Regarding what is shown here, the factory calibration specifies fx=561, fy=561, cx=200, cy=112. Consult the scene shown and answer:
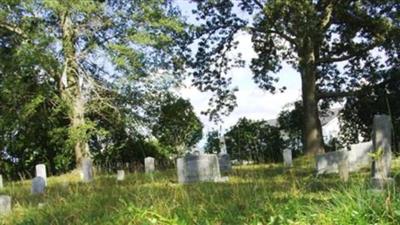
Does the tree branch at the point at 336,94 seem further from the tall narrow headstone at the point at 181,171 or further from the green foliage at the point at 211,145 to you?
the tall narrow headstone at the point at 181,171

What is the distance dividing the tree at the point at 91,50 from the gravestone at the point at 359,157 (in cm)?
1081

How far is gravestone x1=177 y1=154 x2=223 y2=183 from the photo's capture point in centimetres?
1193

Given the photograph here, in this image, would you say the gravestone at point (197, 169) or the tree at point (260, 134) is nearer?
A: the gravestone at point (197, 169)

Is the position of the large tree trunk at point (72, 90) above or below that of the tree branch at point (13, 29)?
below

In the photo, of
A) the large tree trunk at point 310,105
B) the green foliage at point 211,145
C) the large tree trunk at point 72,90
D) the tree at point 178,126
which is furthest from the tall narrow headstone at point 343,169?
the tree at point 178,126

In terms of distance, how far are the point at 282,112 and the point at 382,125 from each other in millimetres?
22377

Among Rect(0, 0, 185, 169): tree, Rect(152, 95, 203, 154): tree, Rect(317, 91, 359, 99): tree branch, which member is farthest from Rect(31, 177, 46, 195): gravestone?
Rect(317, 91, 359, 99): tree branch

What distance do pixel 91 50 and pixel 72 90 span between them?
188cm

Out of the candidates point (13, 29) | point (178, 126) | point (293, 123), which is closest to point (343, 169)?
point (13, 29)

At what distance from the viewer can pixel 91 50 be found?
23250 mm

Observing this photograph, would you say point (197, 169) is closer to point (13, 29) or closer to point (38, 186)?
point (38, 186)

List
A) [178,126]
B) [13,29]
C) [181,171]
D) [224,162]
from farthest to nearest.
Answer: [178,126] < [13,29] < [224,162] < [181,171]

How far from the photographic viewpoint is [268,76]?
89.2 feet

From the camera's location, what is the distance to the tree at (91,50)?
21.8 m
